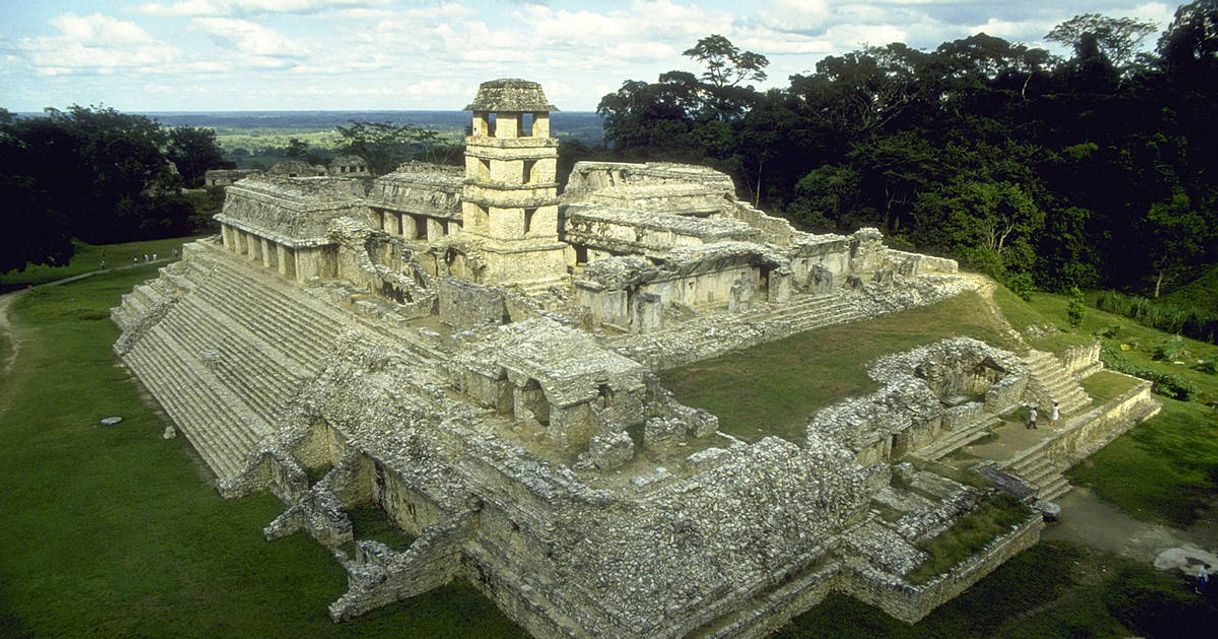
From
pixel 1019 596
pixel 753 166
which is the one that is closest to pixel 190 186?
pixel 753 166

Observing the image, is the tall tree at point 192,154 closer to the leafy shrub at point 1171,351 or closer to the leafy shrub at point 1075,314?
the leafy shrub at point 1075,314

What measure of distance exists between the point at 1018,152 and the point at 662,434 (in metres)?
29.6

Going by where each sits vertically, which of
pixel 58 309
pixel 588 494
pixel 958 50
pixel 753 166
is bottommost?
pixel 58 309

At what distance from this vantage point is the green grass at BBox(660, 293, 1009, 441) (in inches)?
580

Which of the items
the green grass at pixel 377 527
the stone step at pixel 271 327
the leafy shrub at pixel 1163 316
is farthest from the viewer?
the leafy shrub at pixel 1163 316

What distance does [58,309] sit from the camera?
2859cm

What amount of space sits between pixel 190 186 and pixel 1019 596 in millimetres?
61374

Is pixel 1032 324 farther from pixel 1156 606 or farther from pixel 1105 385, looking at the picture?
pixel 1156 606

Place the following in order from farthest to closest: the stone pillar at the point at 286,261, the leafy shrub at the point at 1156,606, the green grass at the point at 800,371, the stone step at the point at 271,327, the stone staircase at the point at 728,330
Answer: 1. the stone pillar at the point at 286,261
2. the stone step at the point at 271,327
3. the stone staircase at the point at 728,330
4. the green grass at the point at 800,371
5. the leafy shrub at the point at 1156,606

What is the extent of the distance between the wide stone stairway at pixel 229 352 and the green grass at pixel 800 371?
853 cm

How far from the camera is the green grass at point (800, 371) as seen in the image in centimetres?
1474

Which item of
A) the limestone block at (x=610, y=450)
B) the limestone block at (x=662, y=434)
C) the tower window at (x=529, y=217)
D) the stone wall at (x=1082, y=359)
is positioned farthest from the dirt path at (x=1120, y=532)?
the tower window at (x=529, y=217)

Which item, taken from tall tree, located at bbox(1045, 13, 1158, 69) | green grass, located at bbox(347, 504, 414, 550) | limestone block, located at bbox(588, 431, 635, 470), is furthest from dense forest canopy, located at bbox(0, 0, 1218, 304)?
green grass, located at bbox(347, 504, 414, 550)

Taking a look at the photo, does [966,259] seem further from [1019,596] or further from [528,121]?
[1019,596]
